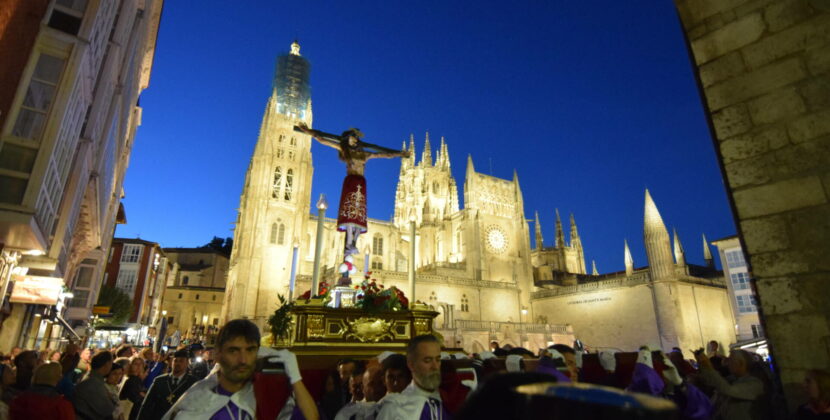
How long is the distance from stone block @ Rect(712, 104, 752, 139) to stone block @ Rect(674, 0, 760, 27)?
1.04 m

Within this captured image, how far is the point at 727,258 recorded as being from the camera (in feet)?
86.9

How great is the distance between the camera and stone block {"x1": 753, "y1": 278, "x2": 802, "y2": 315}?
3.35 metres

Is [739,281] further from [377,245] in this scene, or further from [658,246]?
[377,245]

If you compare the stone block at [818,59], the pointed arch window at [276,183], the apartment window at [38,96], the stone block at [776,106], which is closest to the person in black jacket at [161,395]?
the apartment window at [38,96]

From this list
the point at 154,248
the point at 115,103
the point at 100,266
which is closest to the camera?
the point at 115,103

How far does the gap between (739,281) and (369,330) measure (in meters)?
28.8

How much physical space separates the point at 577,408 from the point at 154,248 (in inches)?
1489

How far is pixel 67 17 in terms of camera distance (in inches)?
253

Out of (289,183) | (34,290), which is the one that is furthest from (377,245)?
(34,290)

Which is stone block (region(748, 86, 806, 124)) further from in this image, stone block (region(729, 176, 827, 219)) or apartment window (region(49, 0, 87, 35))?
apartment window (region(49, 0, 87, 35))

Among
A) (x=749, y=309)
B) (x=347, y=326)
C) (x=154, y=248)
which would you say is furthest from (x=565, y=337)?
(x=154, y=248)

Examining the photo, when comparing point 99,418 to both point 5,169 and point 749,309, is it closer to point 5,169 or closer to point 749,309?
point 5,169

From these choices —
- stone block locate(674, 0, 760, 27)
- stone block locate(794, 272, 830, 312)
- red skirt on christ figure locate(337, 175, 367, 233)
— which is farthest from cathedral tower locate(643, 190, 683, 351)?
stone block locate(794, 272, 830, 312)

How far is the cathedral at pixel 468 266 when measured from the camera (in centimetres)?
2941
